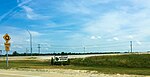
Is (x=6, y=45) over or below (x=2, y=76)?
over

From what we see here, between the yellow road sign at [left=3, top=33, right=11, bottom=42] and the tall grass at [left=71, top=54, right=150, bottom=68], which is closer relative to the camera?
the yellow road sign at [left=3, top=33, right=11, bottom=42]

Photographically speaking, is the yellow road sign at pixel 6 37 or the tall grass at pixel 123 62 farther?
the tall grass at pixel 123 62

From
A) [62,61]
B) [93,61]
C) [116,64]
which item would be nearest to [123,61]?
[116,64]

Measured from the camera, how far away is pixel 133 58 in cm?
4438

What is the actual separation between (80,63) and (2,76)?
25.2m

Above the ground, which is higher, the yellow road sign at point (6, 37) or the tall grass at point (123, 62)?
the yellow road sign at point (6, 37)

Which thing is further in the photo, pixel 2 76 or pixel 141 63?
pixel 141 63

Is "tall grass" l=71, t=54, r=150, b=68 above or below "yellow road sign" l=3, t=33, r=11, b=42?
below

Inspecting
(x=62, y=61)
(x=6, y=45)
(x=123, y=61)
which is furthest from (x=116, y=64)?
(x=6, y=45)

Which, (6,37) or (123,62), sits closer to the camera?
(6,37)

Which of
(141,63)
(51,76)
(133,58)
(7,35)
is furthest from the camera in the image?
(133,58)

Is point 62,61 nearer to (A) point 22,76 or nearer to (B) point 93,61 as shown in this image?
(B) point 93,61

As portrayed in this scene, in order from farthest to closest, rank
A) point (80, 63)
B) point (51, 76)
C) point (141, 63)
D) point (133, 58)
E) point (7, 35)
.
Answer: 1. point (80, 63)
2. point (133, 58)
3. point (141, 63)
4. point (7, 35)
5. point (51, 76)

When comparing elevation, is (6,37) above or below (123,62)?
above
